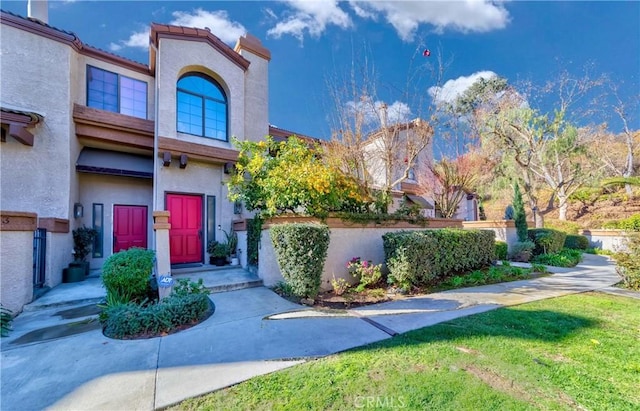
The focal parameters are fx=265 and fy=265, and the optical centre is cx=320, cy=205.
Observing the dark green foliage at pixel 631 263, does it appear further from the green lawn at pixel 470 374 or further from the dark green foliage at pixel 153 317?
the dark green foliage at pixel 153 317

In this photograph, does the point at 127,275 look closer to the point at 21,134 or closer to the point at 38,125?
the point at 21,134

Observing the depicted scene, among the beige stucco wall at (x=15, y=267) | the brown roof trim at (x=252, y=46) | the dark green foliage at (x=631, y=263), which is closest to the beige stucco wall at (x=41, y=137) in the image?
the beige stucco wall at (x=15, y=267)

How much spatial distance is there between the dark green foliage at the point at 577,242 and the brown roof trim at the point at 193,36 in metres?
19.2

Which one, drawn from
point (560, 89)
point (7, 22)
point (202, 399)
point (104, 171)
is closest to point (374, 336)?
point (202, 399)

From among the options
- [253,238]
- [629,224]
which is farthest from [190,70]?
[629,224]

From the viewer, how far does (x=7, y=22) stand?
7258 mm

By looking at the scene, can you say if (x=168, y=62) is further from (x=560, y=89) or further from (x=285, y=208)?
(x=560, y=89)

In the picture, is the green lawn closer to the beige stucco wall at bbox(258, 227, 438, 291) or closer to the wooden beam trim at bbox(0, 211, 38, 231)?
the beige stucco wall at bbox(258, 227, 438, 291)

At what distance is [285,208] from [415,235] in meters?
3.48

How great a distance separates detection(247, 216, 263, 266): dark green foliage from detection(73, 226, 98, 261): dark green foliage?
5130 millimetres

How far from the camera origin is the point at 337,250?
7066mm

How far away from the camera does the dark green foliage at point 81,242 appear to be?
8.29 metres

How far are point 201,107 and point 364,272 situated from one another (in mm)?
8263

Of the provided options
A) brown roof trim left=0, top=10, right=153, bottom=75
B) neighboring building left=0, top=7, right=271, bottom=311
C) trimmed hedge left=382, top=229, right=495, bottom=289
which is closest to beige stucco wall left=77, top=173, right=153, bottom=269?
neighboring building left=0, top=7, right=271, bottom=311
